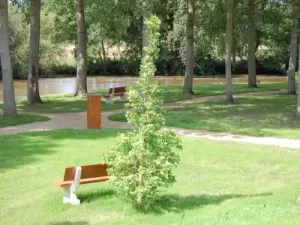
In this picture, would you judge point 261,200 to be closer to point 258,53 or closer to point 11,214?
point 11,214

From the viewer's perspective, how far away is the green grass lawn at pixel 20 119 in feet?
51.8

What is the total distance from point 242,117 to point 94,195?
10.8m

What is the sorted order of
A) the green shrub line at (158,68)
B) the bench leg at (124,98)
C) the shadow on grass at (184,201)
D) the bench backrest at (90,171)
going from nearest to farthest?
the shadow on grass at (184,201), the bench backrest at (90,171), the bench leg at (124,98), the green shrub line at (158,68)

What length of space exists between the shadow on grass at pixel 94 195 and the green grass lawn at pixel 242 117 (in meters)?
7.11

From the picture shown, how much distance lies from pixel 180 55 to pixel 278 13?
831 inches

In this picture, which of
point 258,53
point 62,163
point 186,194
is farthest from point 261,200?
point 258,53

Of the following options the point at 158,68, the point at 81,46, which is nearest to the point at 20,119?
the point at 81,46

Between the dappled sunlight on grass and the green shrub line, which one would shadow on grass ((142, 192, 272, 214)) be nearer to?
the dappled sunlight on grass

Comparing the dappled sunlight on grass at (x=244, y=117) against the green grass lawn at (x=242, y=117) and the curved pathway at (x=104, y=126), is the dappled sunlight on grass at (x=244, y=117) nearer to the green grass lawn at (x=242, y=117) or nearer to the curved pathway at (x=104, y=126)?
the green grass lawn at (x=242, y=117)

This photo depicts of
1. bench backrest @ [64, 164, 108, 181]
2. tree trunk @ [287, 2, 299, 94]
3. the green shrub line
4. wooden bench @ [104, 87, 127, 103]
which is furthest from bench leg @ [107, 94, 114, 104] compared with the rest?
the green shrub line

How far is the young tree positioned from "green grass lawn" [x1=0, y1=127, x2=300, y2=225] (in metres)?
0.38

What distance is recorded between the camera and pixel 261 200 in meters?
6.89

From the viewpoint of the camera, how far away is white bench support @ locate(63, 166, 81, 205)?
22.9ft

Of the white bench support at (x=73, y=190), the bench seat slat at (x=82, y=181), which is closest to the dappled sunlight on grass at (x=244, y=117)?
the bench seat slat at (x=82, y=181)
